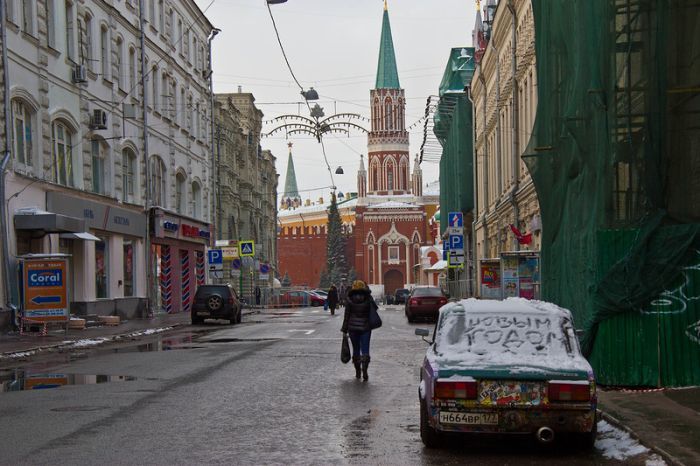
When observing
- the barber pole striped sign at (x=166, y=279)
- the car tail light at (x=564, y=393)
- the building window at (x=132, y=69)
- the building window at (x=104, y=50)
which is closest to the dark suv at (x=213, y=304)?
the building window at (x=104, y=50)

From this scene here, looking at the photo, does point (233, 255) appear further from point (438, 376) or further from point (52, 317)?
point (438, 376)

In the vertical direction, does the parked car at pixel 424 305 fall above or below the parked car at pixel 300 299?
above

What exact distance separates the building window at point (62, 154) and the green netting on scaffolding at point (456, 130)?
25.6m

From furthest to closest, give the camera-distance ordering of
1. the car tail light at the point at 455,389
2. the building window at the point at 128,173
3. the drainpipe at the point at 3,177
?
the building window at the point at 128,173 → the drainpipe at the point at 3,177 → the car tail light at the point at 455,389

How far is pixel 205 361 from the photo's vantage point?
17.6 m

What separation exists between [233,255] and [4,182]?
27.2 meters

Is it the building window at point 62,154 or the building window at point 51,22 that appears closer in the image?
the building window at point 51,22

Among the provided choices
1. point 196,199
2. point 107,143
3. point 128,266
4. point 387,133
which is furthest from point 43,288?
point 387,133

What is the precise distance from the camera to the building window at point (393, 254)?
13938cm

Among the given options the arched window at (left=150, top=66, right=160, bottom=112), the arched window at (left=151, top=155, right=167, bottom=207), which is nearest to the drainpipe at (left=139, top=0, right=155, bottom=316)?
the arched window at (left=151, top=155, right=167, bottom=207)

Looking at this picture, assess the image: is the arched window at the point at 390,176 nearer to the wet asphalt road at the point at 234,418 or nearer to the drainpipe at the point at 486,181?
the drainpipe at the point at 486,181

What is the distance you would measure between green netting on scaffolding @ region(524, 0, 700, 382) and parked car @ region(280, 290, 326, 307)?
200 feet

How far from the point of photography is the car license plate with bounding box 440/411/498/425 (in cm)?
835

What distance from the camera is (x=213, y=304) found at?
112 ft
